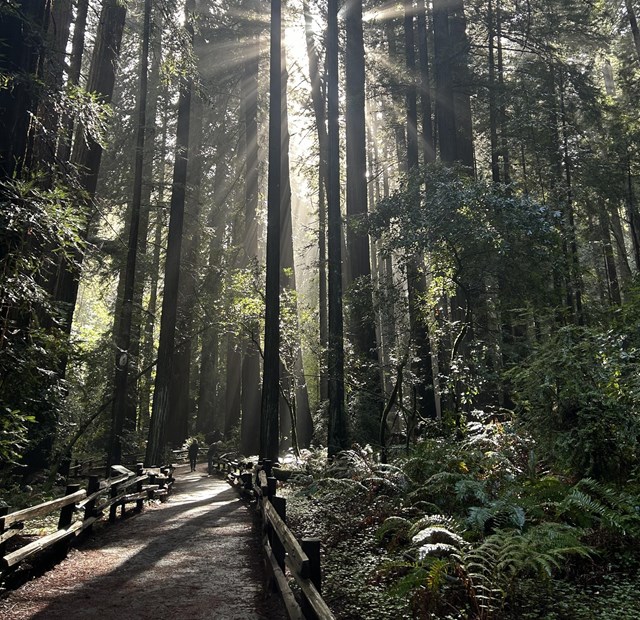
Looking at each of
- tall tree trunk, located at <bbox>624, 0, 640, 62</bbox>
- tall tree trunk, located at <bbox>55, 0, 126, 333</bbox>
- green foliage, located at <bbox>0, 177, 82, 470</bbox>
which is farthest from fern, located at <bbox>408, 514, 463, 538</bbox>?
tall tree trunk, located at <bbox>624, 0, 640, 62</bbox>

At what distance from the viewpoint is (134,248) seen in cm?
1889

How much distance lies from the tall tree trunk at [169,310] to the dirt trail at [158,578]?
756 cm

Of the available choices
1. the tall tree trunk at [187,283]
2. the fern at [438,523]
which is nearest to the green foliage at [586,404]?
the fern at [438,523]

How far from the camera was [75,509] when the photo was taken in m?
9.52

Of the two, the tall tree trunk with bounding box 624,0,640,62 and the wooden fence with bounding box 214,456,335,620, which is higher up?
the tall tree trunk with bounding box 624,0,640,62

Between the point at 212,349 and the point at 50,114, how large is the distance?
26.8 meters

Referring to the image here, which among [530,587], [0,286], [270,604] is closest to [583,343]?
[530,587]

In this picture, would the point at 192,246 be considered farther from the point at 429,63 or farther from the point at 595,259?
the point at 595,259

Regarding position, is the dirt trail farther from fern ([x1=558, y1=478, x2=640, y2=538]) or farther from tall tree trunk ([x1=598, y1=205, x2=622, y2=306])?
tall tree trunk ([x1=598, y1=205, x2=622, y2=306])

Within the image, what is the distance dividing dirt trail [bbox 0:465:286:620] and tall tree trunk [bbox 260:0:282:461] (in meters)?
3.85

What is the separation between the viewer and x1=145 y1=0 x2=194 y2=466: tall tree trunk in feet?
61.4

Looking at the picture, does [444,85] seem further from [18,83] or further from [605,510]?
[605,510]

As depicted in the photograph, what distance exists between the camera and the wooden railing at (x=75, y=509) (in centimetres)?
588

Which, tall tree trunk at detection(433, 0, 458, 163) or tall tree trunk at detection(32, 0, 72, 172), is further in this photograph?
tall tree trunk at detection(433, 0, 458, 163)
